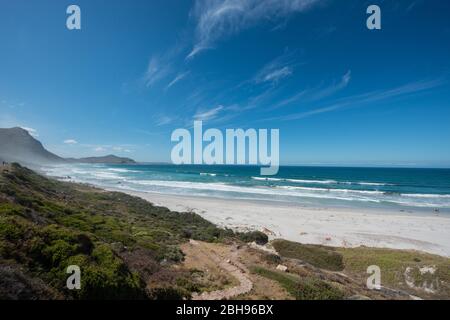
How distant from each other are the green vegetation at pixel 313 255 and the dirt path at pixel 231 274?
182 inches

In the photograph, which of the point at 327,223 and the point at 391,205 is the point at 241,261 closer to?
the point at 327,223

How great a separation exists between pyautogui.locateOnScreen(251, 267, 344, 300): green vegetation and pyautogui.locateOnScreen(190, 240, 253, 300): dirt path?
87cm

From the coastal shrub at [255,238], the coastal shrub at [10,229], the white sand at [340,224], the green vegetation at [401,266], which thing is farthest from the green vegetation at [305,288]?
the white sand at [340,224]

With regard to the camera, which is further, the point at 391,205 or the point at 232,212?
the point at 391,205

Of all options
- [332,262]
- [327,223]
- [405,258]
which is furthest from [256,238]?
[327,223]

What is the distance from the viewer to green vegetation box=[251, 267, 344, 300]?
800 centimetres

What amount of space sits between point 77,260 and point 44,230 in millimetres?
1432

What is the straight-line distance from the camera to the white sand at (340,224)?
21062 millimetres

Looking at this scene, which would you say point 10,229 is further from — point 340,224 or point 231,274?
point 340,224

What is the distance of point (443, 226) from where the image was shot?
1064 inches

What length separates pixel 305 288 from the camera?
8.45 meters

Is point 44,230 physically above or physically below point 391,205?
above

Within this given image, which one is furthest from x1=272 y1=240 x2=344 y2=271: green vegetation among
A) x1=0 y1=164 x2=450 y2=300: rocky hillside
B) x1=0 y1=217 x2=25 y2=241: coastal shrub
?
x1=0 y1=217 x2=25 y2=241: coastal shrub

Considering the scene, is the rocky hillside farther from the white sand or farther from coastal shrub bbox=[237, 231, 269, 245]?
the white sand
